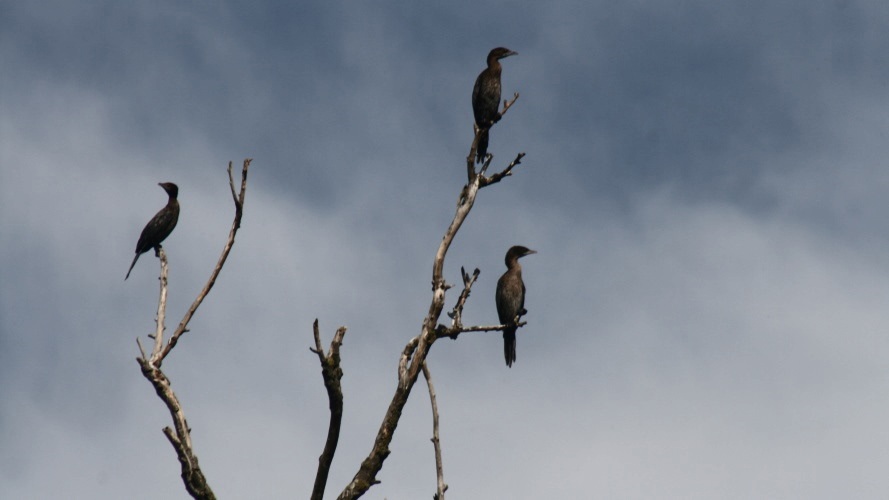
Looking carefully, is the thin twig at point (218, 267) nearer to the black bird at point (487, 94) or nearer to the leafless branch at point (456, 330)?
the leafless branch at point (456, 330)

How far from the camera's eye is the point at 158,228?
13.4 meters

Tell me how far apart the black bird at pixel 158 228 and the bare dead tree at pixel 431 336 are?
5.27m

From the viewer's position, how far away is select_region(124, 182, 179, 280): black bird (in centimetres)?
1312

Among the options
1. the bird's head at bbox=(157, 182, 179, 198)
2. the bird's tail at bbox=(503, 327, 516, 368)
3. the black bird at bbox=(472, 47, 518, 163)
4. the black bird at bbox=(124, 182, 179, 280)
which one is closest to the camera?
the black bird at bbox=(124, 182, 179, 280)

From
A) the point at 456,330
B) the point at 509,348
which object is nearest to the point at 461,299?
the point at 456,330

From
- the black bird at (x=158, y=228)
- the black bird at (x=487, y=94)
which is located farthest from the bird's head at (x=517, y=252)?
the black bird at (x=158, y=228)

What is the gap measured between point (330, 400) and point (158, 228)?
22.5 ft

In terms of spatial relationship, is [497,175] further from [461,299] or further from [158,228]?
[158,228]

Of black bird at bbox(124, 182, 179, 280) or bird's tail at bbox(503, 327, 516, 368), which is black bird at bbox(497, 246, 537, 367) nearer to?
bird's tail at bbox(503, 327, 516, 368)

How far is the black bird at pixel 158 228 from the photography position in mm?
13125

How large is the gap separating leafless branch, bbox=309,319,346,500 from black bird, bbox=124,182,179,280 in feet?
19.3

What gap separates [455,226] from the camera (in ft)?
28.9

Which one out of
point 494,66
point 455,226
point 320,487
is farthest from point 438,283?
point 494,66

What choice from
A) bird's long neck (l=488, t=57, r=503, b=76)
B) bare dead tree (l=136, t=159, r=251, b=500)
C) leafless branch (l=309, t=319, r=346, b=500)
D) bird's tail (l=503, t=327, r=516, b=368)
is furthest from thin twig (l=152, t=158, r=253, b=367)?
bird's long neck (l=488, t=57, r=503, b=76)
